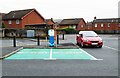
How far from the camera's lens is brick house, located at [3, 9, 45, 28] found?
58.5m

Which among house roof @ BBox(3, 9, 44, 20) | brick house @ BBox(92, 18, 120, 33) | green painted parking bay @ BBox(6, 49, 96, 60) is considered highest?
house roof @ BBox(3, 9, 44, 20)

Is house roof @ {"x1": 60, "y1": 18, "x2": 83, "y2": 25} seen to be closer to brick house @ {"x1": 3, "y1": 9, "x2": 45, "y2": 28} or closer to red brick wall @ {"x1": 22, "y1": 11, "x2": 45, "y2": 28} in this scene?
brick house @ {"x1": 3, "y1": 9, "x2": 45, "y2": 28}

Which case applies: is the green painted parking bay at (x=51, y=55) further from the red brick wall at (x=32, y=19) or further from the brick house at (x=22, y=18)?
the red brick wall at (x=32, y=19)

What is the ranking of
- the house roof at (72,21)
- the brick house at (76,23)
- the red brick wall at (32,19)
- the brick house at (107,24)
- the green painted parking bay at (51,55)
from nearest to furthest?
the green painted parking bay at (51,55), the red brick wall at (32,19), the brick house at (107,24), the brick house at (76,23), the house roof at (72,21)

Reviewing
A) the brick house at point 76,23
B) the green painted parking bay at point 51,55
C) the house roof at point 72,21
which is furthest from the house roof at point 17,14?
the green painted parking bay at point 51,55

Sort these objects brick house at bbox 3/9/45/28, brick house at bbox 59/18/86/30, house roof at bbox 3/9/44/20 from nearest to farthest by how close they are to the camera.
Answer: brick house at bbox 3/9/45/28
house roof at bbox 3/9/44/20
brick house at bbox 59/18/86/30

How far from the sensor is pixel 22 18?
189 ft

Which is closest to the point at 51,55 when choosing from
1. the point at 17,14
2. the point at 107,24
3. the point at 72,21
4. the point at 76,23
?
the point at 17,14

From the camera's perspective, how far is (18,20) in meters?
59.6

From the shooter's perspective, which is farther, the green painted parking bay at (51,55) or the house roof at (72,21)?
the house roof at (72,21)

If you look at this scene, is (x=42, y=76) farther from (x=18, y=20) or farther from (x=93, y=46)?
(x=18, y=20)

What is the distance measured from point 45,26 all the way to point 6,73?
34.6m

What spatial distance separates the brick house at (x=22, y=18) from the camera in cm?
5850

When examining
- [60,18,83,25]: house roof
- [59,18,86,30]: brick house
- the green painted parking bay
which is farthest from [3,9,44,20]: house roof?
the green painted parking bay
